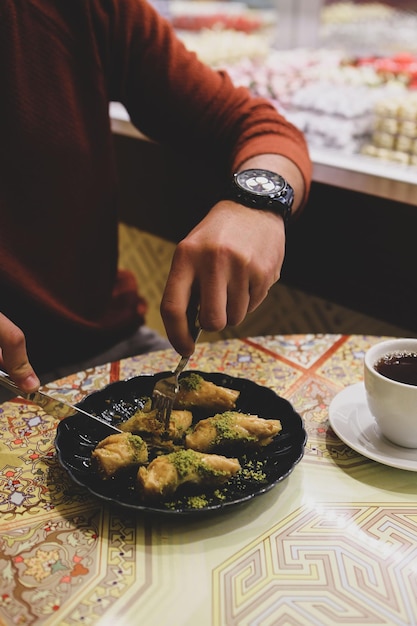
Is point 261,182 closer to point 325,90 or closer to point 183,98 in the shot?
point 183,98

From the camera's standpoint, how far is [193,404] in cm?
107

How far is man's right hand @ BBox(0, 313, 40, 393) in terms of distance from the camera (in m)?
1.00

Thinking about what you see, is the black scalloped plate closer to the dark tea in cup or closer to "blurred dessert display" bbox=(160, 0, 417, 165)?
the dark tea in cup

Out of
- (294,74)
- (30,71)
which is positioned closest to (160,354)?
(30,71)

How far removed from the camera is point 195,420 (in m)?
1.08

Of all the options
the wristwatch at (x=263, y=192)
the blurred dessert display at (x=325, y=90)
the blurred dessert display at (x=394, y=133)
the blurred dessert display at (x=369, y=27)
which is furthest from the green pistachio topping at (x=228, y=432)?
the blurred dessert display at (x=369, y=27)

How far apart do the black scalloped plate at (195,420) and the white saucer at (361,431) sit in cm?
9

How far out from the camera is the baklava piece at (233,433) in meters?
0.98

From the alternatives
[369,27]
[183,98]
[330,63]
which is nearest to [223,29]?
[369,27]

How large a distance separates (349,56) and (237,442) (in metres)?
3.02

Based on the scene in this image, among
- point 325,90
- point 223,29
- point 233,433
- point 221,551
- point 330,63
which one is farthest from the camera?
point 223,29

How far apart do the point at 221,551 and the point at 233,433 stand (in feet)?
0.61

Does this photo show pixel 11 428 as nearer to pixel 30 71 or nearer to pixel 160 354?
pixel 160 354

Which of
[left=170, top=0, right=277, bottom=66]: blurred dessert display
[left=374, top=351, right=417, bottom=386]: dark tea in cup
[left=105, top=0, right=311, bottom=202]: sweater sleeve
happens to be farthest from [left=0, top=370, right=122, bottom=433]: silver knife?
[left=170, top=0, right=277, bottom=66]: blurred dessert display
